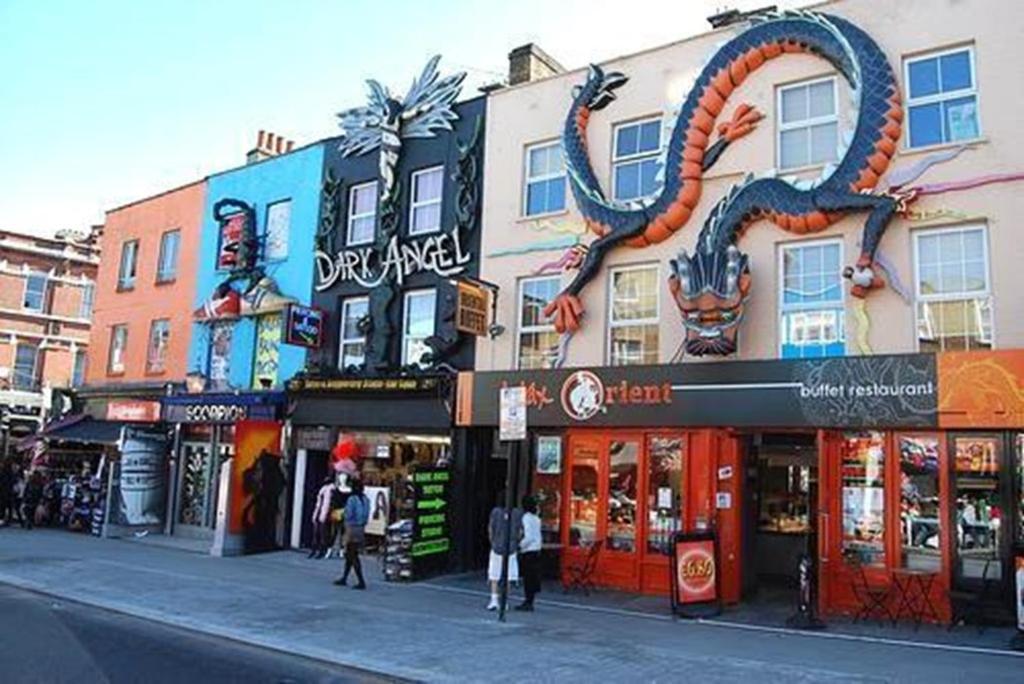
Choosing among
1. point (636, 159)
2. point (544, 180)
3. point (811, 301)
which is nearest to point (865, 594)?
point (811, 301)

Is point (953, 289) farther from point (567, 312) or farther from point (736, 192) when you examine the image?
point (567, 312)

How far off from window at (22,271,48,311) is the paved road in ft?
97.9

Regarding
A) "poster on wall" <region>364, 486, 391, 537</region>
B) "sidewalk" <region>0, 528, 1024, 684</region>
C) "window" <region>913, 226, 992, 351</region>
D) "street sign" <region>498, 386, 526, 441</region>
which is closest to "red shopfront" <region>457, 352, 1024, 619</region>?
"window" <region>913, 226, 992, 351</region>

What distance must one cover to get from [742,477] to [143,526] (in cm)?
1547

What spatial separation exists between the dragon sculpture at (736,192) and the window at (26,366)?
29.1 m

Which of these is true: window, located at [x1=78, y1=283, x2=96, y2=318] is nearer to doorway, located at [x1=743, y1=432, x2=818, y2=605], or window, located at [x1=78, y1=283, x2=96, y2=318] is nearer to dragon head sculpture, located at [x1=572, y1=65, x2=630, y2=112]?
dragon head sculpture, located at [x1=572, y1=65, x2=630, y2=112]

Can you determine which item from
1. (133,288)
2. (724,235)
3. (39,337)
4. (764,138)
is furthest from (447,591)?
(39,337)

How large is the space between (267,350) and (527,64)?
30.0 feet

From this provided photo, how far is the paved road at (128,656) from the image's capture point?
27.6ft

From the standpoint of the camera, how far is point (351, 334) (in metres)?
20.1

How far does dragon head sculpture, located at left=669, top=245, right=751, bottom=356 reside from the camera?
540 inches

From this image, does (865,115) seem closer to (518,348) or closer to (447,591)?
(518,348)

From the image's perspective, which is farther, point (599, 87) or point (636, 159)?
point (599, 87)

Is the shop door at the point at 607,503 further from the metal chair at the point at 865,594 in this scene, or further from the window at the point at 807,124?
the window at the point at 807,124
